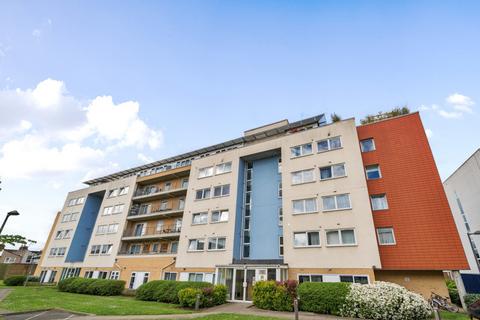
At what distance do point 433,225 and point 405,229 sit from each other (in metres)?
1.78

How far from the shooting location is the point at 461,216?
3409 centimetres

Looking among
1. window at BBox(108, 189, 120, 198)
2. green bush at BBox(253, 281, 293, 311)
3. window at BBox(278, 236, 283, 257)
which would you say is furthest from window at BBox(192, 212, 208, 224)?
window at BBox(108, 189, 120, 198)

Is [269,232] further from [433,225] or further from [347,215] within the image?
[433,225]

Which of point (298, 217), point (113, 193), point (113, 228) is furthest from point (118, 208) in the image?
point (298, 217)

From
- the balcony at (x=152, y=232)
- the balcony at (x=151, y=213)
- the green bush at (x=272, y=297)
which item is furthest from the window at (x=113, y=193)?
the green bush at (x=272, y=297)

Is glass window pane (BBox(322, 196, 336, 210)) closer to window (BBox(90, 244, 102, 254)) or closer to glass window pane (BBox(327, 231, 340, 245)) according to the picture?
glass window pane (BBox(327, 231, 340, 245))

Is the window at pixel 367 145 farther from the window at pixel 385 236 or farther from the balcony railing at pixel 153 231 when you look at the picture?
the balcony railing at pixel 153 231

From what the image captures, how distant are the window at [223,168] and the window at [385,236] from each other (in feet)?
52.1

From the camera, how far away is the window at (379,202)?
67.9 ft

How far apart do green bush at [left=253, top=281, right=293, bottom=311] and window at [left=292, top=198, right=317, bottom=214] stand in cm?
695

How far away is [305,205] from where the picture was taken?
74.5ft

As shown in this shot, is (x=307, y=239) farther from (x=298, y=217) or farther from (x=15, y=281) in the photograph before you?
(x=15, y=281)

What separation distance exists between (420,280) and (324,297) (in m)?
7.89

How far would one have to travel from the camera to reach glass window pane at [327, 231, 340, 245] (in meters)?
20.2
